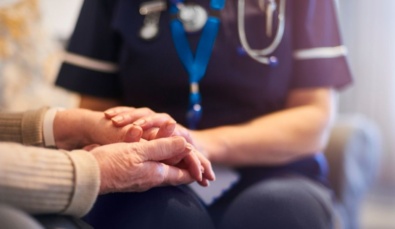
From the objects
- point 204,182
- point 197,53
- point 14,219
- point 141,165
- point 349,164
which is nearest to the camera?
point 14,219

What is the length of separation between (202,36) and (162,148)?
11.7 inches

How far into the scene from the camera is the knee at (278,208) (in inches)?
30.4

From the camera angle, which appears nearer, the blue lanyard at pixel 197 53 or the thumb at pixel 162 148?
the thumb at pixel 162 148

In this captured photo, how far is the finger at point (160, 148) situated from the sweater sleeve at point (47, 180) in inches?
3.3

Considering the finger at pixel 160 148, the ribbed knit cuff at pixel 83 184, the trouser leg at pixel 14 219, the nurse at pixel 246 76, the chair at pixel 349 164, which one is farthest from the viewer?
the chair at pixel 349 164

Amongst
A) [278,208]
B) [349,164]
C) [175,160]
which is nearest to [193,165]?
[175,160]

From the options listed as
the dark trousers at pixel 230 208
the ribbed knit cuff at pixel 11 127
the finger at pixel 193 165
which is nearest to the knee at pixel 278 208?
the dark trousers at pixel 230 208

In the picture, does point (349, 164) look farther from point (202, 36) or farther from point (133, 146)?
point (133, 146)

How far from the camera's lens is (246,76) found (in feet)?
3.06

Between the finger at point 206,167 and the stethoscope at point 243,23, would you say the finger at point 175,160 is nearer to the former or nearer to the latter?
the finger at point 206,167

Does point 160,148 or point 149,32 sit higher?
point 149,32

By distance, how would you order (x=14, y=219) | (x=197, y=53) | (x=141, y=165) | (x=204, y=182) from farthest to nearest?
(x=197, y=53) < (x=204, y=182) < (x=141, y=165) < (x=14, y=219)

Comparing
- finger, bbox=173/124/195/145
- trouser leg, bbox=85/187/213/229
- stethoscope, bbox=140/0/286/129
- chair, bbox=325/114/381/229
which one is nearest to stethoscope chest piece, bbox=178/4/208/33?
stethoscope, bbox=140/0/286/129

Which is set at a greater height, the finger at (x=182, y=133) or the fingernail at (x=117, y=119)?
the fingernail at (x=117, y=119)
